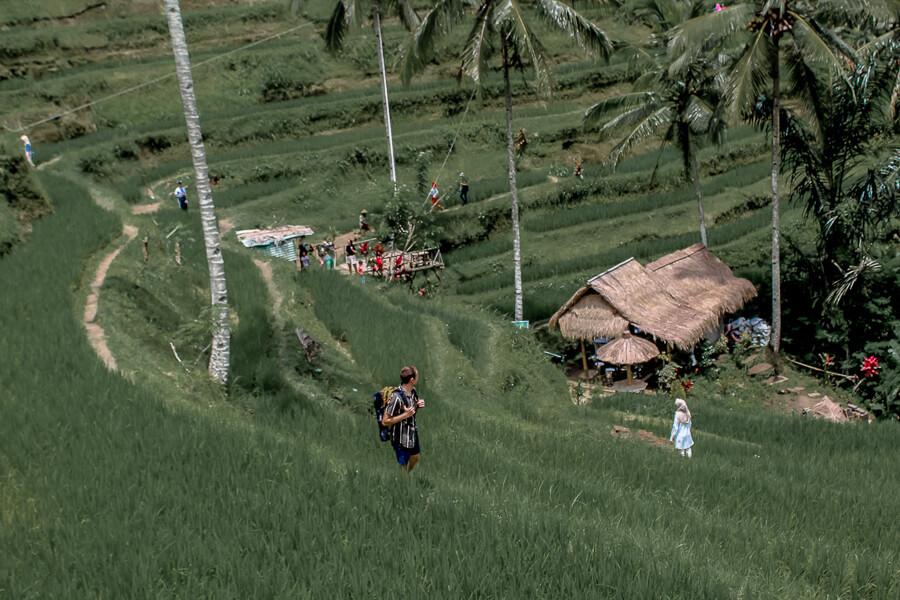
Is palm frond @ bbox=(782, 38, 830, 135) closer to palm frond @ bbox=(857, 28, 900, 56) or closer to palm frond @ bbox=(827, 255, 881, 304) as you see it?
palm frond @ bbox=(857, 28, 900, 56)

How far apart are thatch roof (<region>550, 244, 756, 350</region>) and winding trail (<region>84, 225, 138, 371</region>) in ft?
35.4

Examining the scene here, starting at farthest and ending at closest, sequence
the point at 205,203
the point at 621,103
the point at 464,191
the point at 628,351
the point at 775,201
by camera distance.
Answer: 1. the point at 464,191
2. the point at 621,103
3. the point at 775,201
4. the point at 628,351
5. the point at 205,203

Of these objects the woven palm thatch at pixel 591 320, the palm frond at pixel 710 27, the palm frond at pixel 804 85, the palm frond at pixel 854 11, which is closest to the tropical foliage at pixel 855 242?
the palm frond at pixel 804 85

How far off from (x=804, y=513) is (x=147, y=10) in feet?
136

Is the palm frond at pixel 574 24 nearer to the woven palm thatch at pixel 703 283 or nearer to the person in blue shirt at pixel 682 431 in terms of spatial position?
the woven palm thatch at pixel 703 283

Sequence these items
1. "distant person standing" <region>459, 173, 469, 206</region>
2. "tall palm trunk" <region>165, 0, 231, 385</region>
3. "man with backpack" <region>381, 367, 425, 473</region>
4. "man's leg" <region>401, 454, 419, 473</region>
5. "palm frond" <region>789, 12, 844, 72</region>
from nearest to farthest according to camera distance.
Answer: "man with backpack" <region>381, 367, 425, 473</region> < "man's leg" <region>401, 454, 419, 473</region> < "tall palm trunk" <region>165, 0, 231, 385</region> < "palm frond" <region>789, 12, 844, 72</region> < "distant person standing" <region>459, 173, 469, 206</region>

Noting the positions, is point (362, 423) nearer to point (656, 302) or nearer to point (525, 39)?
point (525, 39)

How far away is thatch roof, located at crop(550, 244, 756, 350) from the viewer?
19078mm

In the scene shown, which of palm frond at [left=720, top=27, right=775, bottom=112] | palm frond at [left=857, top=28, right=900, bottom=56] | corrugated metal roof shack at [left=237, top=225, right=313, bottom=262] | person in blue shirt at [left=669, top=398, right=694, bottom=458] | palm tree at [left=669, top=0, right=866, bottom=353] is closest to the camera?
person in blue shirt at [left=669, top=398, right=694, bottom=458]

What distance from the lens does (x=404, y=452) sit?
768 centimetres

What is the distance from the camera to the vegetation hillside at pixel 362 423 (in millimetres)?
5523

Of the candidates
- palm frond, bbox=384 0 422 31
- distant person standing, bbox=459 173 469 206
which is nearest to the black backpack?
palm frond, bbox=384 0 422 31

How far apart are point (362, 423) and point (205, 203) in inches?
141

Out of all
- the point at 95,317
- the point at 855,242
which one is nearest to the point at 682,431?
the point at 95,317
